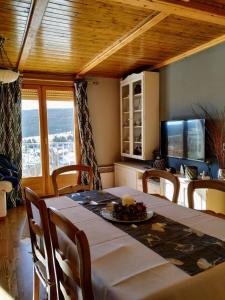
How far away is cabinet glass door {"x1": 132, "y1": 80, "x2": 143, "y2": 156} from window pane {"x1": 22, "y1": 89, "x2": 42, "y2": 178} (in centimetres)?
186

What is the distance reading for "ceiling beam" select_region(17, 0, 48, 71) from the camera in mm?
2285

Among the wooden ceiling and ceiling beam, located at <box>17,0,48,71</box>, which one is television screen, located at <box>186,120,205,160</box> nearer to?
the wooden ceiling

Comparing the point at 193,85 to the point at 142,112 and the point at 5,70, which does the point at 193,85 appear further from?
the point at 5,70

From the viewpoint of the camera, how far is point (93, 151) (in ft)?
17.1

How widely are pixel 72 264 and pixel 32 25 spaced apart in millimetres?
2485

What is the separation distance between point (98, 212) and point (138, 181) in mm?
2805

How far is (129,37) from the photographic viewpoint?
314 centimetres

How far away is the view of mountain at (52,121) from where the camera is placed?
4832mm

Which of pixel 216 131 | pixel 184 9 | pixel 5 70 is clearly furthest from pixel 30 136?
pixel 184 9

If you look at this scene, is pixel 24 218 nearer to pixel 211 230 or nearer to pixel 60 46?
pixel 60 46

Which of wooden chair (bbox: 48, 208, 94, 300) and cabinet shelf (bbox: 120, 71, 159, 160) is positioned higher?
cabinet shelf (bbox: 120, 71, 159, 160)

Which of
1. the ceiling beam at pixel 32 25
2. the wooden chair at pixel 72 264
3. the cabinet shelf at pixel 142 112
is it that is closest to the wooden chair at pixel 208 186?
the wooden chair at pixel 72 264

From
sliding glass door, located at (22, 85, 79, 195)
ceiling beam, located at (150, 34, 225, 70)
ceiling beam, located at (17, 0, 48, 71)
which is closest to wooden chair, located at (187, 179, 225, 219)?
ceiling beam, located at (17, 0, 48, 71)

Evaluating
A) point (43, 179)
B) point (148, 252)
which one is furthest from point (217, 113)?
point (43, 179)
